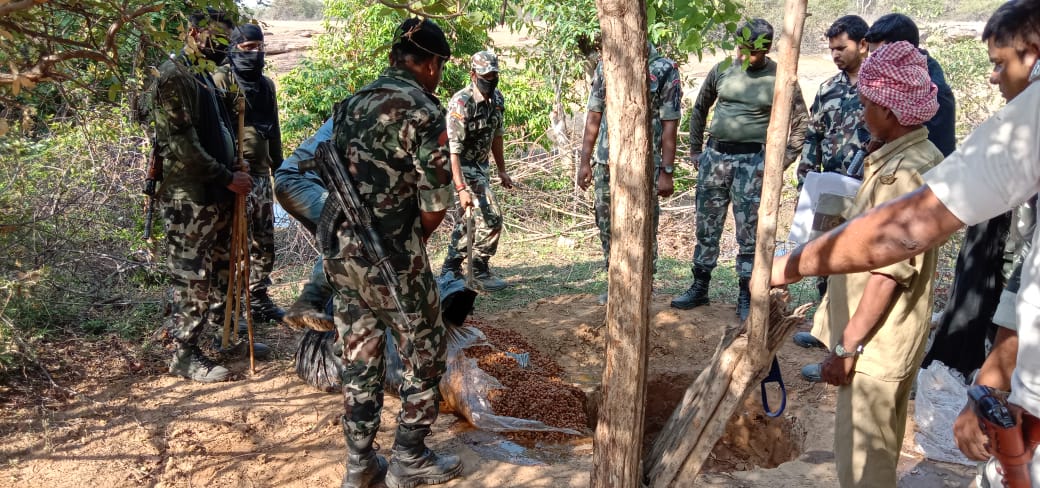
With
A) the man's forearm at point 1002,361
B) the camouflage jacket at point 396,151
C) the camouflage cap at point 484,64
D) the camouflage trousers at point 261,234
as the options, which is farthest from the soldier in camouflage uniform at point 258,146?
the man's forearm at point 1002,361

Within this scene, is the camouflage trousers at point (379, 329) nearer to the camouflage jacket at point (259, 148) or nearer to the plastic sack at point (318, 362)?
the plastic sack at point (318, 362)

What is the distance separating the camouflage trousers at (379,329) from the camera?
3.00m

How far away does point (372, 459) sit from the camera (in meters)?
3.16

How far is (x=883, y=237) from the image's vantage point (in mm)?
1622

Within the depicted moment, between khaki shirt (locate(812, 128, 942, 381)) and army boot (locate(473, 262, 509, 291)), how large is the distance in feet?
13.4

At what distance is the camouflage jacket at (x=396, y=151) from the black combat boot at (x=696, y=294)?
9.86 feet

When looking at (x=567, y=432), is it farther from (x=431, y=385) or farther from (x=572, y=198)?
(x=572, y=198)

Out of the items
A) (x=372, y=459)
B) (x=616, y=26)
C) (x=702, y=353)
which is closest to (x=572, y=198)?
(x=702, y=353)

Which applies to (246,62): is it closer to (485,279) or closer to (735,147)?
(485,279)

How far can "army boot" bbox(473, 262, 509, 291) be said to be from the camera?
6.20m

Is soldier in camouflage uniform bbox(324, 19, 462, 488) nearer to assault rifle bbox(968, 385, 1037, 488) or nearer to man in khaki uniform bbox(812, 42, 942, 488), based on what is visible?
man in khaki uniform bbox(812, 42, 942, 488)

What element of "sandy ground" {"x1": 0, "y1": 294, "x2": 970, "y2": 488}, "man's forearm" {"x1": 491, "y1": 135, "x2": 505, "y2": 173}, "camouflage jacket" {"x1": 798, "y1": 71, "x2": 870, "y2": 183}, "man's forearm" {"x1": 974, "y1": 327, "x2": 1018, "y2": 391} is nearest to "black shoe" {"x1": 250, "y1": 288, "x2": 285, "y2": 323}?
"sandy ground" {"x1": 0, "y1": 294, "x2": 970, "y2": 488}

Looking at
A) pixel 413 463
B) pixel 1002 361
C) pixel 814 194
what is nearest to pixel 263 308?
pixel 413 463

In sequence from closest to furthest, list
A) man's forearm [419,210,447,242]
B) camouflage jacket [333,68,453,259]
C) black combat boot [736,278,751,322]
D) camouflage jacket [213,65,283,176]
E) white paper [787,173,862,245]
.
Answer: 1. white paper [787,173,862,245]
2. camouflage jacket [333,68,453,259]
3. man's forearm [419,210,447,242]
4. camouflage jacket [213,65,283,176]
5. black combat boot [736,278,751,322]
